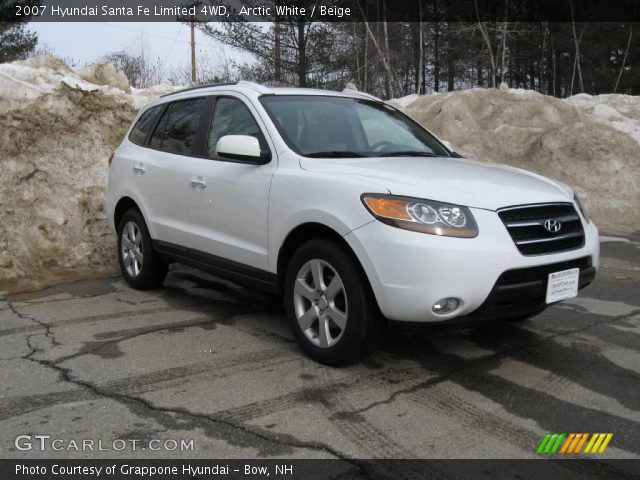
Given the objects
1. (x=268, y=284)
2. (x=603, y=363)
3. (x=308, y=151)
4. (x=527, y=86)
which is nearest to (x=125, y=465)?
(x=268, y=284)

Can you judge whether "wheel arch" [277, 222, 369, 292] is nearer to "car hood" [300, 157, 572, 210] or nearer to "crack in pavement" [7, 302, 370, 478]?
"car hood" [300, 157, 572, 210]

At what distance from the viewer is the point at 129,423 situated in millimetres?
3107

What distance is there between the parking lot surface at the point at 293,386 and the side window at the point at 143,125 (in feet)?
5.50

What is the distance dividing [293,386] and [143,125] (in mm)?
3471

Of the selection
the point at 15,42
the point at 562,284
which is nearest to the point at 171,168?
the point at 562,284

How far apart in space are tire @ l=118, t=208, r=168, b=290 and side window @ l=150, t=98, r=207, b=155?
73cm

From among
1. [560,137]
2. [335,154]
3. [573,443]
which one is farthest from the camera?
[560,137]

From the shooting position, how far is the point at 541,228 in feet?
11.8

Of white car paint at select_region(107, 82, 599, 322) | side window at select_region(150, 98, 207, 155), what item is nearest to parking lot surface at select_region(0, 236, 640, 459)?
white car paint at select_region(107, 82, 599, 322)

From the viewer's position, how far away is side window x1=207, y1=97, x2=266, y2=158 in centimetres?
452

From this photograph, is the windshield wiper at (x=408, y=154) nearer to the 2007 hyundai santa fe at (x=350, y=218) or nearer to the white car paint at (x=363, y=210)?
the 2007 hyundai santa fe at (x=350, y=218)

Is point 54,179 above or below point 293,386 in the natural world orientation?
above

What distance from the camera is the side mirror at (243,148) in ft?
13.5

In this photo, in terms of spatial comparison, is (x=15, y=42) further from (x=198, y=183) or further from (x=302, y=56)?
(x=198, y=183)
